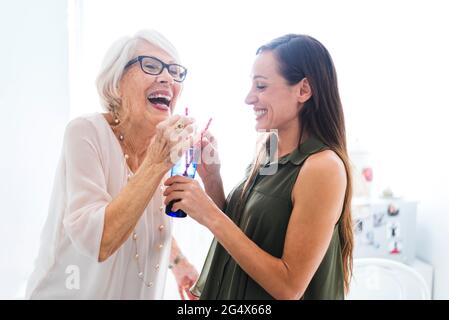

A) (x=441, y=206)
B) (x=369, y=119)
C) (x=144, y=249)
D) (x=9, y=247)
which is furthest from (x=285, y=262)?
(x=369, y=119)

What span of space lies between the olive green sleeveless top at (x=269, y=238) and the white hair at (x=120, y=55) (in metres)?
0.30

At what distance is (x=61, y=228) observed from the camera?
708 mm

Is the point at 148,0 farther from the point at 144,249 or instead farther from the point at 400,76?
the point at 400,76

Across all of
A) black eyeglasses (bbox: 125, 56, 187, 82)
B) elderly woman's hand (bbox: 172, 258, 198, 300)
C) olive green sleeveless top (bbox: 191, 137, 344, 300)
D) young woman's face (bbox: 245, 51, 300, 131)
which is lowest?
elderly woman's hand (bbox: 172, 258, 198, 300)

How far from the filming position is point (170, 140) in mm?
618

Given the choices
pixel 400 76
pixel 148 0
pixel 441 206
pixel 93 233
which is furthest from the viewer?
pixel 400 76

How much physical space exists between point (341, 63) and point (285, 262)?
43.8 inches

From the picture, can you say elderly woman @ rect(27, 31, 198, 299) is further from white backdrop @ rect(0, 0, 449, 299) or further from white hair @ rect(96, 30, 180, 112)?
white backdrop @ rect(0, 0, 449, 299)

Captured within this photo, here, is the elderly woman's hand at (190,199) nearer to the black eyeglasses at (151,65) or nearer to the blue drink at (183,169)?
the blue drink at (183,169)

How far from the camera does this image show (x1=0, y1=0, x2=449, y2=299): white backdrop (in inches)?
35.7

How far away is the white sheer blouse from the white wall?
20 centimetres

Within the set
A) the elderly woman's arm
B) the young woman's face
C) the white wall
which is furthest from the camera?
the white wall

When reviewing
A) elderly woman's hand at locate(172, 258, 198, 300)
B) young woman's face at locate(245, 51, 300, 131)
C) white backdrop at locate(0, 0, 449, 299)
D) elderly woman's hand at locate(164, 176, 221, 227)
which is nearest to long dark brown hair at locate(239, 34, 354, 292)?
young woman's face at locate(245, 51, 300, 131)

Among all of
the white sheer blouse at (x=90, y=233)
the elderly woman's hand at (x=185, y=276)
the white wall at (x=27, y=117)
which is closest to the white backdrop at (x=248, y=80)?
the white wall at (x=27, y=117)
